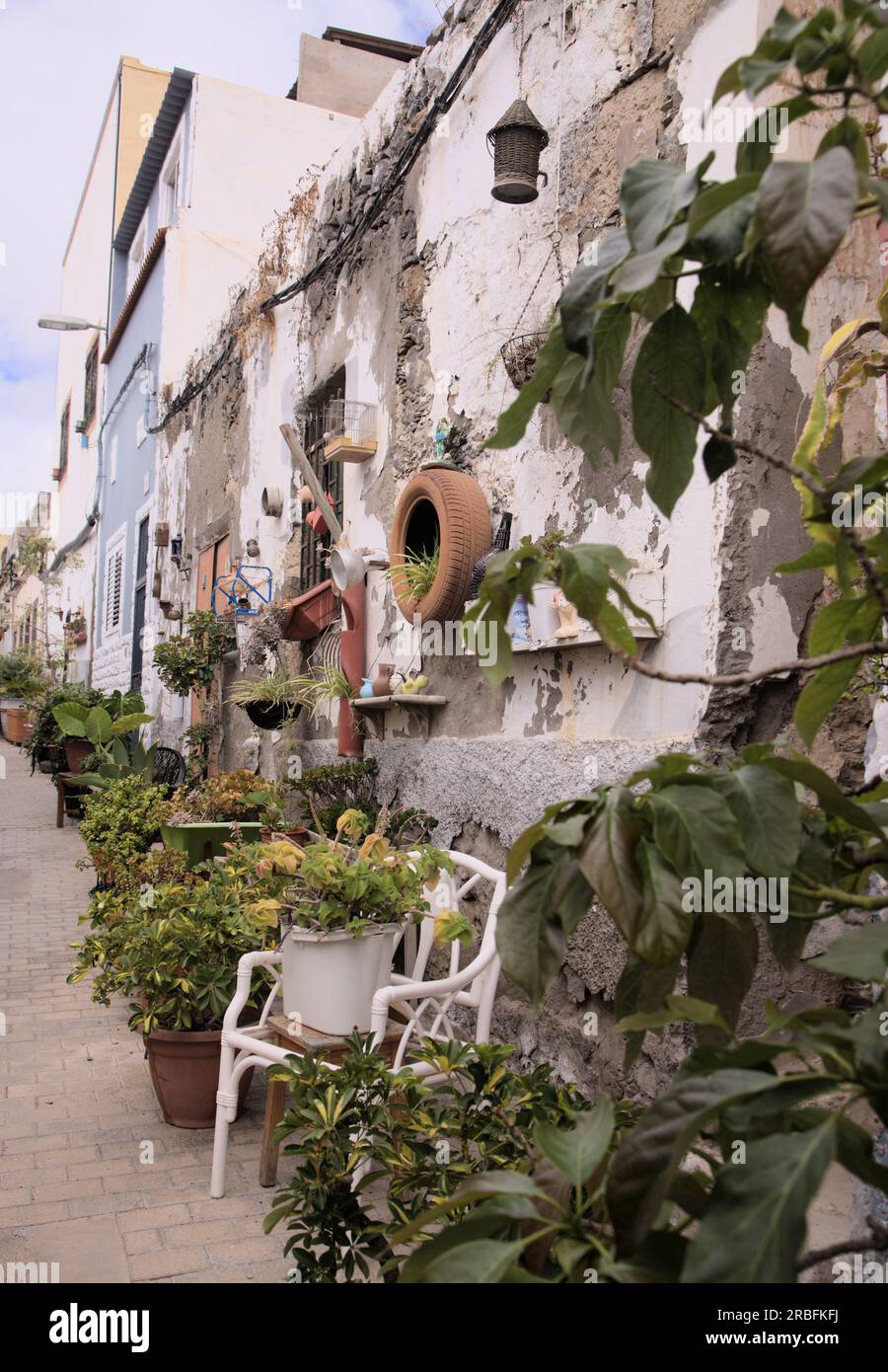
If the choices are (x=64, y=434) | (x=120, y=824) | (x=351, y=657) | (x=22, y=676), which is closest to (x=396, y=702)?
(x=351, y=657)

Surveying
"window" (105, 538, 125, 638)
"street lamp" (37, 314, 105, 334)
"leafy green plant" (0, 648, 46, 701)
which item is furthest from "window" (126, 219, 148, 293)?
"leafy green plant" (0, 648, 46, 701)

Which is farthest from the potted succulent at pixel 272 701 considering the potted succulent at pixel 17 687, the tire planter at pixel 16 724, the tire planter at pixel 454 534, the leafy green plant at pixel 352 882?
the tire planter at pixel 16 724

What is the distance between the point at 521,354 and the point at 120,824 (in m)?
3.87

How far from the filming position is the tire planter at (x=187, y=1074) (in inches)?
137

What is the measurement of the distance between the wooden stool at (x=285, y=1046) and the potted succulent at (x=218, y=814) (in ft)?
6.04

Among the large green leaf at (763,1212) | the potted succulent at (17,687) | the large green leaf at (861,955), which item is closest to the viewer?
the large green leaf at (763,1212)

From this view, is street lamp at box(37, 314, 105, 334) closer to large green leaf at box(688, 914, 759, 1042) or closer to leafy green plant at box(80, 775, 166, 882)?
leafy green plant at box(80, 775, 166, 882)

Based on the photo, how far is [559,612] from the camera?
3.70 metres

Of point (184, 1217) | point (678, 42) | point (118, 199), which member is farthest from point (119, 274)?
point (184, 1217)

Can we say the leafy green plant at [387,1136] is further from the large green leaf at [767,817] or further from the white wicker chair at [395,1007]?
the large green leaf at [767,817]

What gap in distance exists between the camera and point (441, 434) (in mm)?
4766

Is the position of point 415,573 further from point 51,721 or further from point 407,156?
point 51,721

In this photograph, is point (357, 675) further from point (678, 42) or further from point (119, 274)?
point (119, 274)
